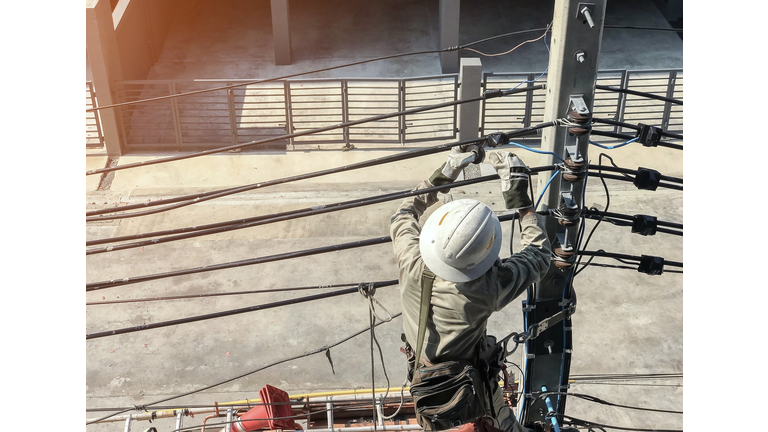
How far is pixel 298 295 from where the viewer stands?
12.2 metres

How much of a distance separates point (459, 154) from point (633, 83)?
14.3m

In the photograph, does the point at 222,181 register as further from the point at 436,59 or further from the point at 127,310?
the point at 436,59

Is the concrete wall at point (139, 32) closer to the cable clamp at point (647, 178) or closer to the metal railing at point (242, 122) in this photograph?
the metal railing at point (242, 122)

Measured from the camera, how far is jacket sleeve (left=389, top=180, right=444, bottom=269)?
502 cm

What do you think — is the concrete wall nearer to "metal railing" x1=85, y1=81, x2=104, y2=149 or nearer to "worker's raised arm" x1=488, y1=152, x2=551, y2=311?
"metal railing" x1=85, y1=81, x2=104, y2=149

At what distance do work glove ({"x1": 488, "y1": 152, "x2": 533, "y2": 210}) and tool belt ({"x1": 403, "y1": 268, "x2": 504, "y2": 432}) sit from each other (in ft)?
2.67

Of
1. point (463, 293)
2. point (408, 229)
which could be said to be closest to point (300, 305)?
point (408, 229)

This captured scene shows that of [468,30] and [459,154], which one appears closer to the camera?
[459,154]

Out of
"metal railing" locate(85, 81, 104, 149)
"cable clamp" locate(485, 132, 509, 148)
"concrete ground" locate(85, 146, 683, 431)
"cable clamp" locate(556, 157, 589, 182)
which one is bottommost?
"concrete ground" locate(85, 146, 683, 431)

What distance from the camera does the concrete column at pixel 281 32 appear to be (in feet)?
62.9

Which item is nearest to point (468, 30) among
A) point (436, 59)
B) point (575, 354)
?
point (436, 59)

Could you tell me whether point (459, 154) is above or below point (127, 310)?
above

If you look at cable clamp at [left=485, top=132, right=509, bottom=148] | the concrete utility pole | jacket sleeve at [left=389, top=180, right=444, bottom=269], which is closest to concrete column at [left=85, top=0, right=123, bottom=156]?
jacket sleeve at [left=389, top=180, right=444, bottom=269]

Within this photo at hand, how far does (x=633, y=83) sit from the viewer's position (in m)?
18.0
